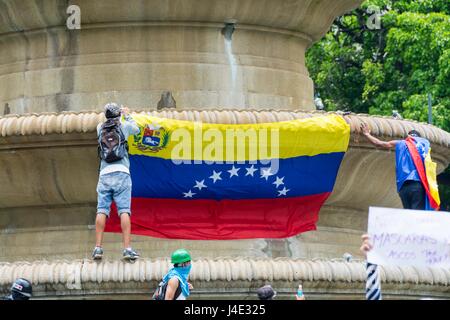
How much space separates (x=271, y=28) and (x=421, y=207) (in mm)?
3648

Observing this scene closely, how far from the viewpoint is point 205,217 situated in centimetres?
2080

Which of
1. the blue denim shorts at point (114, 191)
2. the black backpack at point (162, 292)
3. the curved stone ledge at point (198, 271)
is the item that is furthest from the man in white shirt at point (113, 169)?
the black backpack at point (162, 292)

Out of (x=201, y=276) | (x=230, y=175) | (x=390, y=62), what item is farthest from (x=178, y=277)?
(x=390, y=62)

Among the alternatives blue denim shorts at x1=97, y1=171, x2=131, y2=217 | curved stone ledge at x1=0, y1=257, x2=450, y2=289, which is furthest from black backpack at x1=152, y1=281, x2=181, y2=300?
blue denim shorts at x1=97, y1=171, x2=131, y2=217

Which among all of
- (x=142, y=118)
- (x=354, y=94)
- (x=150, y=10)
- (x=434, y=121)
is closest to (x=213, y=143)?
(x=142, y=118)

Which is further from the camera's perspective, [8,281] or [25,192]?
[25,192]

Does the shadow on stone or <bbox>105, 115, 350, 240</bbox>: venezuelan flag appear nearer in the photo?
<bbox>105, 115, 350, 240</bbox>: venezuelan flag

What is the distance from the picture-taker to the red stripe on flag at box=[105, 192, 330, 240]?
20734 mm

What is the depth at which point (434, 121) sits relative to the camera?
133 feet

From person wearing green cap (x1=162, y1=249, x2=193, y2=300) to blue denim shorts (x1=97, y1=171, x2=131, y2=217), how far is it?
1.93m

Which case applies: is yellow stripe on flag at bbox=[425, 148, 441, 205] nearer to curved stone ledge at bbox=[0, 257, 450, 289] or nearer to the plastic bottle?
curved stone ledge at bbox=[0, 257, 450, 289]

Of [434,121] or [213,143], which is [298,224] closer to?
[213,143]

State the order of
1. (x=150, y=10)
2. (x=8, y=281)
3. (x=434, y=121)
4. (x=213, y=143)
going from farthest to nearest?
(x=434, y=121), (x=150, y=10), (x=213, y=143), (x=8, y=281)

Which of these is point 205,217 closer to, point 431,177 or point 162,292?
point 431,177
